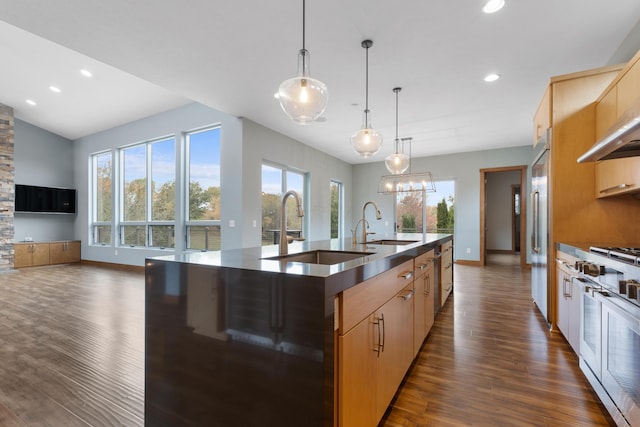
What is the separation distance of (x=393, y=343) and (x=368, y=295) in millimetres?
502

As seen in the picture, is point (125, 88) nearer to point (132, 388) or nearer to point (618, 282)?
point (132, 388)

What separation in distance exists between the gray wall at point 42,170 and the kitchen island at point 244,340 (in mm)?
9065

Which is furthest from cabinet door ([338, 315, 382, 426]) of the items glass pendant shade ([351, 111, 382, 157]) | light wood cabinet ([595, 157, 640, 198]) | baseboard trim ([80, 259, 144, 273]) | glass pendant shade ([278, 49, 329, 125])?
baseboard trim ([80, 259, 144, 273])

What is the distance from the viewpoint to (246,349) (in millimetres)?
1185

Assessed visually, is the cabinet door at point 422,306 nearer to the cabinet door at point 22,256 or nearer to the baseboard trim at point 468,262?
the baseboard trim at point 468,262

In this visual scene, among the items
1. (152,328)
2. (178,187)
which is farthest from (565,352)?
(178,187)

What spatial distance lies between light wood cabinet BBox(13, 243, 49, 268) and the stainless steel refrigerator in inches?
402

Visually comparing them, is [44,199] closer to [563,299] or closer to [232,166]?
[232,166]

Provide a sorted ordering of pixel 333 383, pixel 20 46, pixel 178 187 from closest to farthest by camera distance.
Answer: pixel 333 383 → pixel 20 46 → pixel 178 187

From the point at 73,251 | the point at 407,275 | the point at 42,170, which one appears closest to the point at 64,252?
the point at 73,251

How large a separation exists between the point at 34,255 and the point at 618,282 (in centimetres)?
1040

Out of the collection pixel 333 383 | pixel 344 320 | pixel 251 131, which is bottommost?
pixel 333 383

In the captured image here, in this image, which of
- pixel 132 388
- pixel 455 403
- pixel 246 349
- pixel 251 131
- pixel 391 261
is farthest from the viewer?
pixel 251 131

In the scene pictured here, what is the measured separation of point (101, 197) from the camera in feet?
25.9
